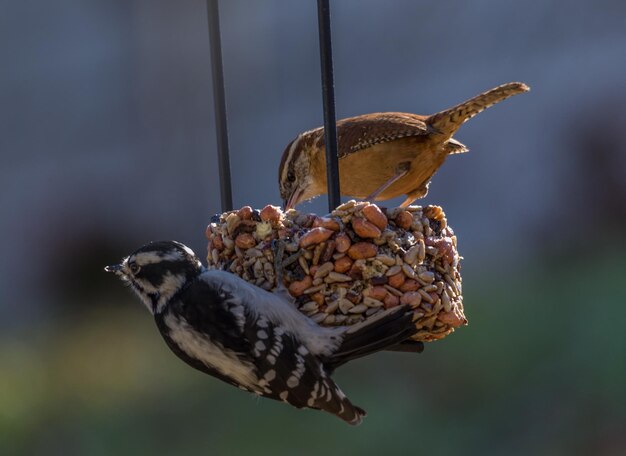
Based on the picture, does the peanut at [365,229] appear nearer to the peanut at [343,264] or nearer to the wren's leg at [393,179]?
the peanut at [343,264]

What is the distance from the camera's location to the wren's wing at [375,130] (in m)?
2.88

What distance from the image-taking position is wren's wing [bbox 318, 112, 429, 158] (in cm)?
288

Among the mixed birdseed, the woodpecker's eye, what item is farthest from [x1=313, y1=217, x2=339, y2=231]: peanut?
the woodpecker's eye

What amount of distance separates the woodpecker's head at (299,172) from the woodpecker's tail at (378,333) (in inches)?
41.7

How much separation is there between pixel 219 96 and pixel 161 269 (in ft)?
1.68

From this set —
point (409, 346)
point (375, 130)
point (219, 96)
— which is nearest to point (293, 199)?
point (375, 130)

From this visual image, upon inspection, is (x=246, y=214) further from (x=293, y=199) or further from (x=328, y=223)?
(x=293, y=199)

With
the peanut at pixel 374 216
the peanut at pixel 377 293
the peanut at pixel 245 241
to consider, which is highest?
the peanut at pixel 374 216

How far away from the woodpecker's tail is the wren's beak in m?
1.08

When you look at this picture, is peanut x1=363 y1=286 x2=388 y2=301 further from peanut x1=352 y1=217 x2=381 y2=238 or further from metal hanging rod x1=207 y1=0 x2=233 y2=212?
metal hanging rod x1=207 y1=0 x2=233 y2=212

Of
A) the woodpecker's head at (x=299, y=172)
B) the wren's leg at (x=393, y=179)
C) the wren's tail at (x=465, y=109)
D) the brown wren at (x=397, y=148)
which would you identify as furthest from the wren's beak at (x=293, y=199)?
the wren's tail at (x=465, y=109)

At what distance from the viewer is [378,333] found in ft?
6.95

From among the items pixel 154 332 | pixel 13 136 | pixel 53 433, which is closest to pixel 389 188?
pixel 154 332

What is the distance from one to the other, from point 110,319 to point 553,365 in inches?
111
